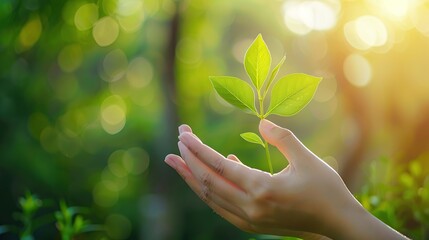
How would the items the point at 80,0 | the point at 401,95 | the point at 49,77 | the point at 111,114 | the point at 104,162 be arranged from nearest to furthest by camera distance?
the point at 80,0 < the point at 401,95 < the point at 49,77 < the point at 104,162 < the point at 111,114

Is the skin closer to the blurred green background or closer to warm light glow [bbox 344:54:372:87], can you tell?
the blurred green background

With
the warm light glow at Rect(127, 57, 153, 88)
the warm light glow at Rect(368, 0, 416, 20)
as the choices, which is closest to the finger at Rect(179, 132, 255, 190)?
the warm light glow at Rect(368, 0, 416, 20)

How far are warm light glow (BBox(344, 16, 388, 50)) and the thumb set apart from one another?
6.42m

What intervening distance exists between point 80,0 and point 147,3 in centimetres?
538

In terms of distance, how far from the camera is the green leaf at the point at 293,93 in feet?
3.41

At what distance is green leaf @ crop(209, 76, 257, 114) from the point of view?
41.4 inches

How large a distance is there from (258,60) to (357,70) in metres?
7.64

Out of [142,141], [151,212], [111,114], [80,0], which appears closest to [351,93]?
[151,212]

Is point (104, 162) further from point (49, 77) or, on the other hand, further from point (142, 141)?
point (49, 77)

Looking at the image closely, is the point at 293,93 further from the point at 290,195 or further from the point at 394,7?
the point at 394,7

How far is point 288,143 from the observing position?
105 centimetres

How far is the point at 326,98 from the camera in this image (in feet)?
45.8

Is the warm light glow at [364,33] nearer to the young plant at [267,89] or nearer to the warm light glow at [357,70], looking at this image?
the warm light glow at [357,70]

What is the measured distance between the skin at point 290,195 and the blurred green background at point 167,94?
2398mm
